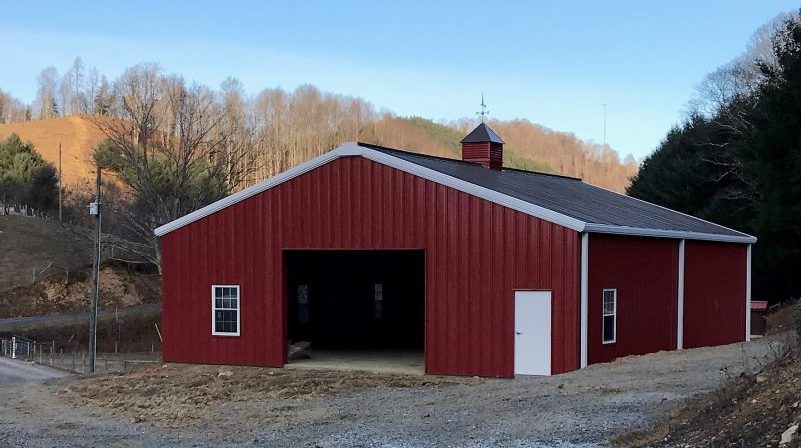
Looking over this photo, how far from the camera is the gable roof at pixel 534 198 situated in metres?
17.0

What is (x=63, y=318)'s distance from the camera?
42.2m

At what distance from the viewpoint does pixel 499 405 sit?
41.4 feet

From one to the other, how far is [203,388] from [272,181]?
4.84 m

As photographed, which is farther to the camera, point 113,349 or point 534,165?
point 534,165

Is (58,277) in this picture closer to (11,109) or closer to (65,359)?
(65,359)

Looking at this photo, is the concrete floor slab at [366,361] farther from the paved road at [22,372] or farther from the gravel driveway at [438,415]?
the paved road at [22,372]

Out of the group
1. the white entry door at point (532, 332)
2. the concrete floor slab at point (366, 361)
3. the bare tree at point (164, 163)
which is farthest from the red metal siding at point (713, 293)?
the bare tree at point (164, 163)

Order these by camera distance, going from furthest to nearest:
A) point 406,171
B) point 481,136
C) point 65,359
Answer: point 65,359 → point 481,136 → point 406,171

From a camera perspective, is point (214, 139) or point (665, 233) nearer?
point (665, 233)

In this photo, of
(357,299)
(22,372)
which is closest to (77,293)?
(22,372)

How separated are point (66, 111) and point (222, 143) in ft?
286

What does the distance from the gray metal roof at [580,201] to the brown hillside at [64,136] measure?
82861 millimetres

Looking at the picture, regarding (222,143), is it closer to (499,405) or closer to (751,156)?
(751,156)

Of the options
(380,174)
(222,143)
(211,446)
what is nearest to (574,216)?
(380,174)
